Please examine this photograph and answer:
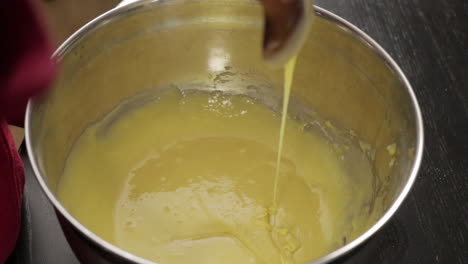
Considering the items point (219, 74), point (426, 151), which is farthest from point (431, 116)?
point (219, 74)

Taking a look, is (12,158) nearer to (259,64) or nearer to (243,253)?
(243,253)

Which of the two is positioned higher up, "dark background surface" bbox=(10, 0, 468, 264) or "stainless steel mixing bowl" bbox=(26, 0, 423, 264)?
"stainless steel mixing bowl" bbox=(26, 0, 423, 264)

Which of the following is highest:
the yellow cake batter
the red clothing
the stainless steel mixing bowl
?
the red clothing

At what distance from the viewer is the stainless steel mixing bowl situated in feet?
2.80

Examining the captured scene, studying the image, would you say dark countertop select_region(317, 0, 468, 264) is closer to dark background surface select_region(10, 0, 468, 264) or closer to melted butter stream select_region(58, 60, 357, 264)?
dark background surface select_region(10, 0, 468, 264)

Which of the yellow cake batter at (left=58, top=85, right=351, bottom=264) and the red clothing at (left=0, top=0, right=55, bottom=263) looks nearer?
the red clothing at (left=0, top=0, right=55, bottom=263)

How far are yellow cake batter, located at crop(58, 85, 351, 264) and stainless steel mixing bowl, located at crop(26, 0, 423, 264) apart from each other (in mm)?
52

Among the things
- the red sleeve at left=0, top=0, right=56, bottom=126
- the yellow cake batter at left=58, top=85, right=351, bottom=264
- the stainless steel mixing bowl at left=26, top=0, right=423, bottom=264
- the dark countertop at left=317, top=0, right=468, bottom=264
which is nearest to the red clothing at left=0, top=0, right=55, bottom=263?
the red sleeve at left=0, top=0, right=56, bottom=126

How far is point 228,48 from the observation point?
1110 millimetres

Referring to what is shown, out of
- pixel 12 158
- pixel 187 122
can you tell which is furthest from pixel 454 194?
pixel 12 158

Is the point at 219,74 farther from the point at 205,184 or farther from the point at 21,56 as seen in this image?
the point at 21,56

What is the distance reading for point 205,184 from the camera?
1.05 m

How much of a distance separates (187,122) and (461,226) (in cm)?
58

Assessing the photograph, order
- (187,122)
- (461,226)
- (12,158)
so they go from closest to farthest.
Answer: (12,158) < (461,226) < (187,122)
